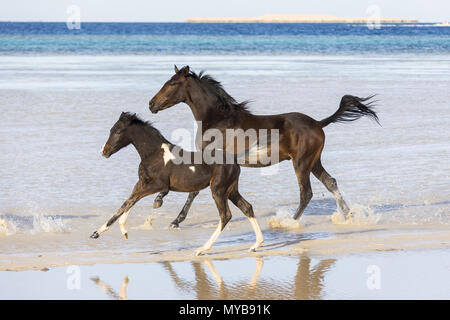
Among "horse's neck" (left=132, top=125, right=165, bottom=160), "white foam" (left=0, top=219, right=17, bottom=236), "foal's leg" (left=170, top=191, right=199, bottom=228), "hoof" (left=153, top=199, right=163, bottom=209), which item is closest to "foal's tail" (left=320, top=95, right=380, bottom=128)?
"foal's leg" (left=170, top=191, right=199, bottom=228)

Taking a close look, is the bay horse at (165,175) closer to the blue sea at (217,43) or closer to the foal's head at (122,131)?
the foal's head at (122,131)

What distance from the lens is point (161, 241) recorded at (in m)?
8.76

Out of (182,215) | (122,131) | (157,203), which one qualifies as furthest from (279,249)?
(122,131)

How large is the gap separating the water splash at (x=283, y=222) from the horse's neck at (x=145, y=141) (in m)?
1.84

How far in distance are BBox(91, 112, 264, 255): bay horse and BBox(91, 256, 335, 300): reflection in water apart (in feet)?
2.31

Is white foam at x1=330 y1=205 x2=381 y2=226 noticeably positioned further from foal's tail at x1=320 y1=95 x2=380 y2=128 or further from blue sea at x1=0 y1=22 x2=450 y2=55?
blue sea at x1=0 y1=22 x2=450 y2=55

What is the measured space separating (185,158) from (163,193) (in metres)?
0.53

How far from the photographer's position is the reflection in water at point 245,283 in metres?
6.70

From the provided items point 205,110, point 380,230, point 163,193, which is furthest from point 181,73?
point 380,230

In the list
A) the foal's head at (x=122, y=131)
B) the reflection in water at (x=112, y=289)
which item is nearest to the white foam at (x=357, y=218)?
the foal's head at (x=122, y=131)

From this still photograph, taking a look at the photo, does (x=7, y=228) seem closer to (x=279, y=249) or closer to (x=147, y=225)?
(x=147, y=225)

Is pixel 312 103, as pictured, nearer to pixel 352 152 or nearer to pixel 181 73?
pixel 352 152

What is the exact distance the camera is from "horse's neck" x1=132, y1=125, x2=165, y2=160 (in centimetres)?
842
